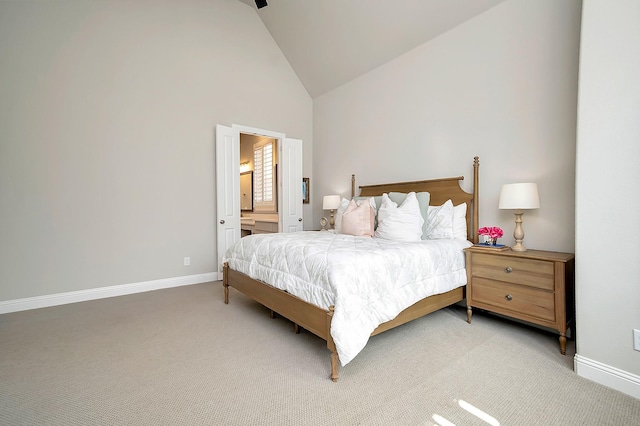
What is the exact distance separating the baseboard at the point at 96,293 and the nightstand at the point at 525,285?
347 cm

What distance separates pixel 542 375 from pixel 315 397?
144 centimetres

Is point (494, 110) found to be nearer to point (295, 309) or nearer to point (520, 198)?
point (520, 198)

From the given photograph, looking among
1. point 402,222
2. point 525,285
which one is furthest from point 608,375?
point 402,222

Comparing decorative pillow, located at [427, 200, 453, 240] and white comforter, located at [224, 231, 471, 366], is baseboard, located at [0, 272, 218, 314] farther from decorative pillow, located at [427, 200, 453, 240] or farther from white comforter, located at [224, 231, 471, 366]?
decorative pillow, located at [427, 200, 453, 240]

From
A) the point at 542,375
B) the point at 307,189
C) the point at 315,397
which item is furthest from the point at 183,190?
the point at 542,375

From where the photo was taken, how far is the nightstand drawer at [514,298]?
214 cm

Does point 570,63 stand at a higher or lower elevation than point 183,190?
higher

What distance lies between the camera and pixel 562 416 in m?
1.43

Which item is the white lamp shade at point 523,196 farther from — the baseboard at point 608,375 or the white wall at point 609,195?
the baseboard at point 608,375

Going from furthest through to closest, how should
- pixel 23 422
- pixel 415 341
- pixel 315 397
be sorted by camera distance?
pixel 415 341 → pixel 315 397 → pixel 23 422

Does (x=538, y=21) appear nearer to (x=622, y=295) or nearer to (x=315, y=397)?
(x=622, y=295)

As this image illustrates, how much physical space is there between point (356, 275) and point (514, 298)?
4.72ft

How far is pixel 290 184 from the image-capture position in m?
4.97

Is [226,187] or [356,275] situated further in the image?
[226,187]
